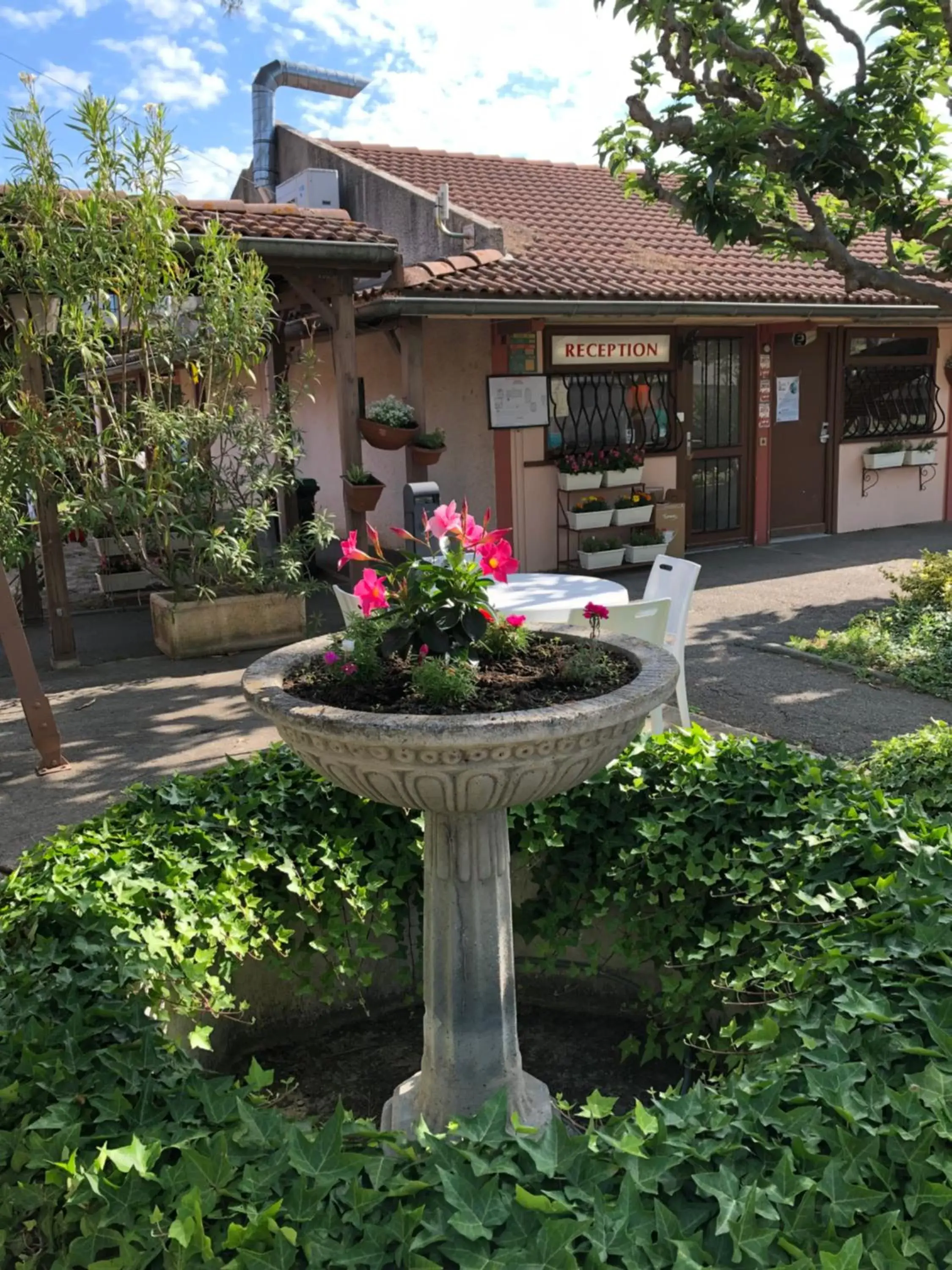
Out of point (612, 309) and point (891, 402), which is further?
point (891, 402)

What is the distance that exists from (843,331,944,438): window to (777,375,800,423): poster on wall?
0.74 meters

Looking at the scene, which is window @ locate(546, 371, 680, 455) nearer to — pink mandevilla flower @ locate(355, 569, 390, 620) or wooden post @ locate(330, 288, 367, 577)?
wooden post @ locate(330, 288, 367, 577)

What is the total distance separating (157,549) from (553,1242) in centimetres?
728

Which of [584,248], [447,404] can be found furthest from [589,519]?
[584,248]

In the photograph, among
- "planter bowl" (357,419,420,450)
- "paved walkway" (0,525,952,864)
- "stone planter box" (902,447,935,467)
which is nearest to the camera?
"paved walkway" (0,525,952,864)

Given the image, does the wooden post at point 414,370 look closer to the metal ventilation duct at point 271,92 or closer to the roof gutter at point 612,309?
the roof gutter at point 612,309

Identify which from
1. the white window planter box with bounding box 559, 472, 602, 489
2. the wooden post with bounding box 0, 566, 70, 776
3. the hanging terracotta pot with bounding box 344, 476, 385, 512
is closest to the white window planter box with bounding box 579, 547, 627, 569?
the white window planter box with bounding box 559, 472, 602, 489

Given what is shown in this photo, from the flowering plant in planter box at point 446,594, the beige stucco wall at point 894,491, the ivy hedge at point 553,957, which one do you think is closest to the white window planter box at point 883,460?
the beige stucco wall at point 894,491

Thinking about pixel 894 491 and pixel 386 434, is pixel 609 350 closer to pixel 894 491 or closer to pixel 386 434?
pixel 386 434

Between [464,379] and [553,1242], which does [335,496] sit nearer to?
[464,379]

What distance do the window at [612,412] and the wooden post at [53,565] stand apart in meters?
5.34

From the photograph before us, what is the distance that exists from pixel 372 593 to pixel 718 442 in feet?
34.7

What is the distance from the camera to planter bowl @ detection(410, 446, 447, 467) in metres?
9.18

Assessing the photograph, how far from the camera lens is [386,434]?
9.05 meters
